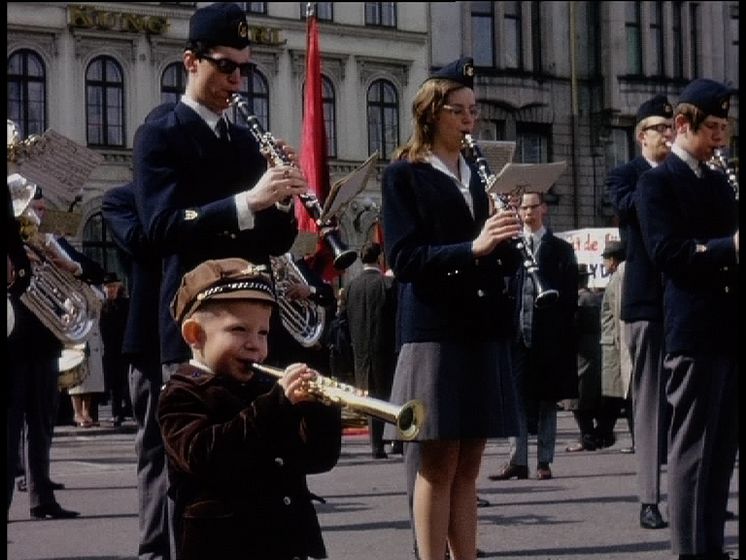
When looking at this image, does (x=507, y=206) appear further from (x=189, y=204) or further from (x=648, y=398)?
(x=648, y=398)

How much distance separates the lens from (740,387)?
6746mm

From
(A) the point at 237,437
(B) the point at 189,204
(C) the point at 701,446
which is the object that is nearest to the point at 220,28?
(B) the point at 189,204

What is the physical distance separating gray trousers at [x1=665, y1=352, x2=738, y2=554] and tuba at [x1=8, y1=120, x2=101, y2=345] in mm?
3505

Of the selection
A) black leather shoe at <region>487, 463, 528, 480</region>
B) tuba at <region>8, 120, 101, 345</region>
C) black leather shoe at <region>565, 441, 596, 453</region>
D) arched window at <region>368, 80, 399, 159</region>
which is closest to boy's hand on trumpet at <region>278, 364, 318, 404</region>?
tuba at <region>8, 120, 101, 345</region>

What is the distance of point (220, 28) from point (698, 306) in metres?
2.16

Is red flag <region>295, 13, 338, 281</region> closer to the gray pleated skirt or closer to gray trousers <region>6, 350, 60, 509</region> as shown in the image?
gray trousers <region>6, 350, 60, 509</region>

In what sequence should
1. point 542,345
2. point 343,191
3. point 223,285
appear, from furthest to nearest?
1. point 542,345
2. point 343,191
3. point 223,285

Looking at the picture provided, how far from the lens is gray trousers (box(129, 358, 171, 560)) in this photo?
670 cm

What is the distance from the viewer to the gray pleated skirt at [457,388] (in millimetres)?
6523

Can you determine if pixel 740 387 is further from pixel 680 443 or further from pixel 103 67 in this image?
pixel 103 67

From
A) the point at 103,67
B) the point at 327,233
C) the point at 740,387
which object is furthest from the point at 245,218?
the point at 103,67

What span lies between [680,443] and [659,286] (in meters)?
1.73

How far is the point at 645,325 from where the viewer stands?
28.6 ft

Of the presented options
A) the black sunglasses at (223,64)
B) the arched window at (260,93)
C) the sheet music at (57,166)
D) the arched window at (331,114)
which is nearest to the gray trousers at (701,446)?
the black sunglasses at (223,64)
